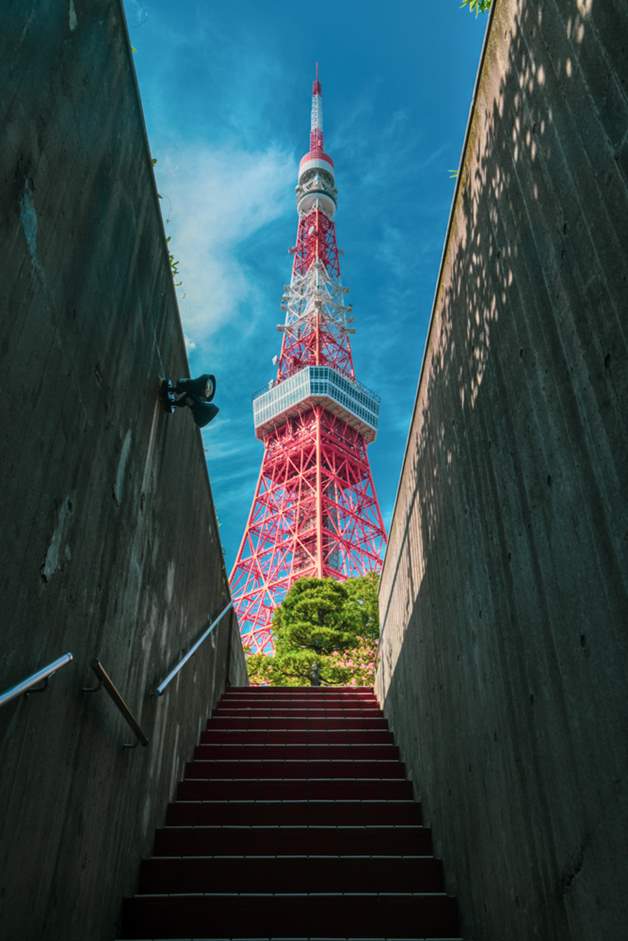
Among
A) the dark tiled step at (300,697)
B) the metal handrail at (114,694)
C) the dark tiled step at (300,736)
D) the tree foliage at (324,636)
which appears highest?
the tree foliage at (324,636)

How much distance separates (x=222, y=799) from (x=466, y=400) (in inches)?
112

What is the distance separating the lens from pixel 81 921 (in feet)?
6.91

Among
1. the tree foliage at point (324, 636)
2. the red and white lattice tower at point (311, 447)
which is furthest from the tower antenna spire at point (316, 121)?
the tree foliage at point (324, 636)

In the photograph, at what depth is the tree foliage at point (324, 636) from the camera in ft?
44.6

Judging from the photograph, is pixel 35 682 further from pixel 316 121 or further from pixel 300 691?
pixel 316 121

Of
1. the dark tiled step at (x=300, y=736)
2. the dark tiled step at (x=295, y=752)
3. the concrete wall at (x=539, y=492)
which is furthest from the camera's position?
the dark tiled step at (x=300, y=736)

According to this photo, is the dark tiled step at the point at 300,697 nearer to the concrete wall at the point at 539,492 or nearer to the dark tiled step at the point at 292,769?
the dark tiled step at the point at 292,769

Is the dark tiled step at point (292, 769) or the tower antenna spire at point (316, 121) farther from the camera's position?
the tower antenna spire at point (316, 121)

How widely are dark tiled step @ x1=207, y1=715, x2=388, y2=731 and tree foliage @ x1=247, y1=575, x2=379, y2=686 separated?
838 centimetres

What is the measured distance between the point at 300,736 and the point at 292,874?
168 centimetres

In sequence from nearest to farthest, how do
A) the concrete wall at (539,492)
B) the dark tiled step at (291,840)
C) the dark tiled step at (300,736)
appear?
1. the concrete wall at (539,492)
2. the dark tiled step at (291,840)
3. the dark tiled step at (300,736)

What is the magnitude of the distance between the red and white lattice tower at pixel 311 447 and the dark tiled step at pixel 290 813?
60.1 ft

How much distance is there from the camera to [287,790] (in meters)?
3.77

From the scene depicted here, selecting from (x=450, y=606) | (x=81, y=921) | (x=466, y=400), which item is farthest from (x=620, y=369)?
(x=81, y=921)
